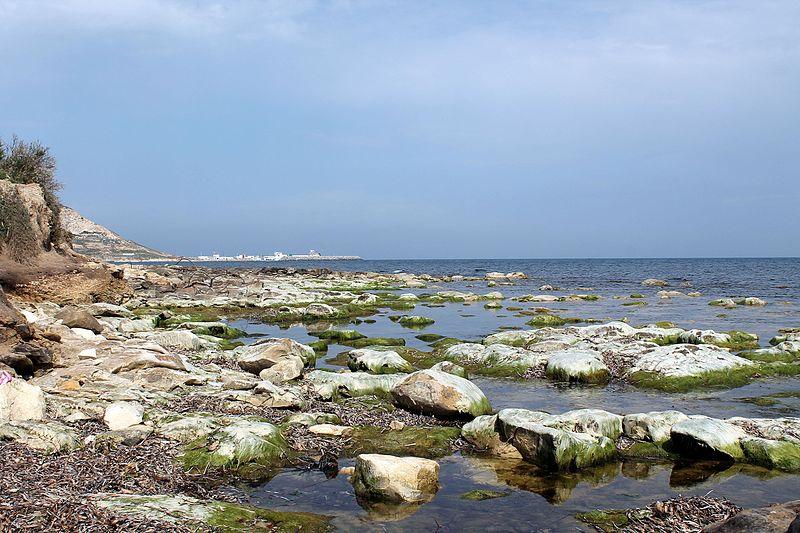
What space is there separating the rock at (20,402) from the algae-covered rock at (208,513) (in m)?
3.26

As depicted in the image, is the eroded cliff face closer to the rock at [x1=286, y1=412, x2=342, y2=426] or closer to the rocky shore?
the rocky shore

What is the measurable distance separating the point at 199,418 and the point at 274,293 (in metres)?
32.1

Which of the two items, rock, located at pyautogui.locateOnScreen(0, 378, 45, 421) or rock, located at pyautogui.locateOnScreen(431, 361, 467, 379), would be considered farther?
rock, located at pyautogui.locateOnScreen(431, 361, 467, 379)

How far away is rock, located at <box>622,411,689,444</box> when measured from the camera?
1134 cm

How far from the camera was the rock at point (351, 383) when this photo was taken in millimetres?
14711

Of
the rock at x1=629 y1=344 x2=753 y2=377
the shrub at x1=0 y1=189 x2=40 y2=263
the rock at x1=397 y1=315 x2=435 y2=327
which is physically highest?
the shrub at x1=0 y1=189 x2=40 y2=263

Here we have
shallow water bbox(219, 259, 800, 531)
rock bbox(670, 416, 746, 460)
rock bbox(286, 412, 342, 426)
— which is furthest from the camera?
rock bbox(286, 412, 342, 426)

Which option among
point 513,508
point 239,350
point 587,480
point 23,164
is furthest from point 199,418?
point 23,164

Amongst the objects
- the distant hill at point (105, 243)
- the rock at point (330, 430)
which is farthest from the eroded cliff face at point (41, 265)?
the distant hill at point (105, 243)

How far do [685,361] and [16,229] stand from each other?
26.2 metres

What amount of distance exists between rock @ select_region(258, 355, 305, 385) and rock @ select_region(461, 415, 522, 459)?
5.48 metres

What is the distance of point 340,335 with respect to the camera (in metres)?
25.9

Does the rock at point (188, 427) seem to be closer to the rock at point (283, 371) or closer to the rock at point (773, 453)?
the rock at point (283, 371)

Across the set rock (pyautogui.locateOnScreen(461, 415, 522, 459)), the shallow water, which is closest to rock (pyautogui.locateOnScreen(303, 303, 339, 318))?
the shallow water
